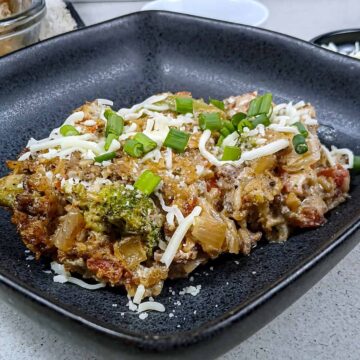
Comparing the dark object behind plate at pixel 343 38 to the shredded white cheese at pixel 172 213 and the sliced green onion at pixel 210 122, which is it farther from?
the shredded white cheese at pixel 172 213

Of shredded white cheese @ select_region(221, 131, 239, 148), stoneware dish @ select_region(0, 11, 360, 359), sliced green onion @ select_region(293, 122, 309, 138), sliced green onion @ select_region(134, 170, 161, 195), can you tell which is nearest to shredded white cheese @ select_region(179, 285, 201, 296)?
stoneware dish @ select_region(0, 11, 360, 359)

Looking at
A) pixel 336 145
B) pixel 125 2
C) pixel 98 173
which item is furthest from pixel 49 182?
pixel 125 2

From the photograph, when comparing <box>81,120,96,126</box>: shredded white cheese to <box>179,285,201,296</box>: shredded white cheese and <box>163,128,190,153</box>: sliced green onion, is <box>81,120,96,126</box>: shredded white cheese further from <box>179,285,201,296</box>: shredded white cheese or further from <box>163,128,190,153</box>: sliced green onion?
<box>179,285,201,296</box>: shredded white cheese

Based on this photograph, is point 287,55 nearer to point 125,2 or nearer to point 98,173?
point 98,173

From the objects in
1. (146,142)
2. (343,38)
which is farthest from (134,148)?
(343,38)

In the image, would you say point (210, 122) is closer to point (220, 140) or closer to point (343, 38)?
point (220, 140)

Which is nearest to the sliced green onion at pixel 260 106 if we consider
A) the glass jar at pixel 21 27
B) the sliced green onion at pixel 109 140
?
the sliced green onion at pixel 109 140
